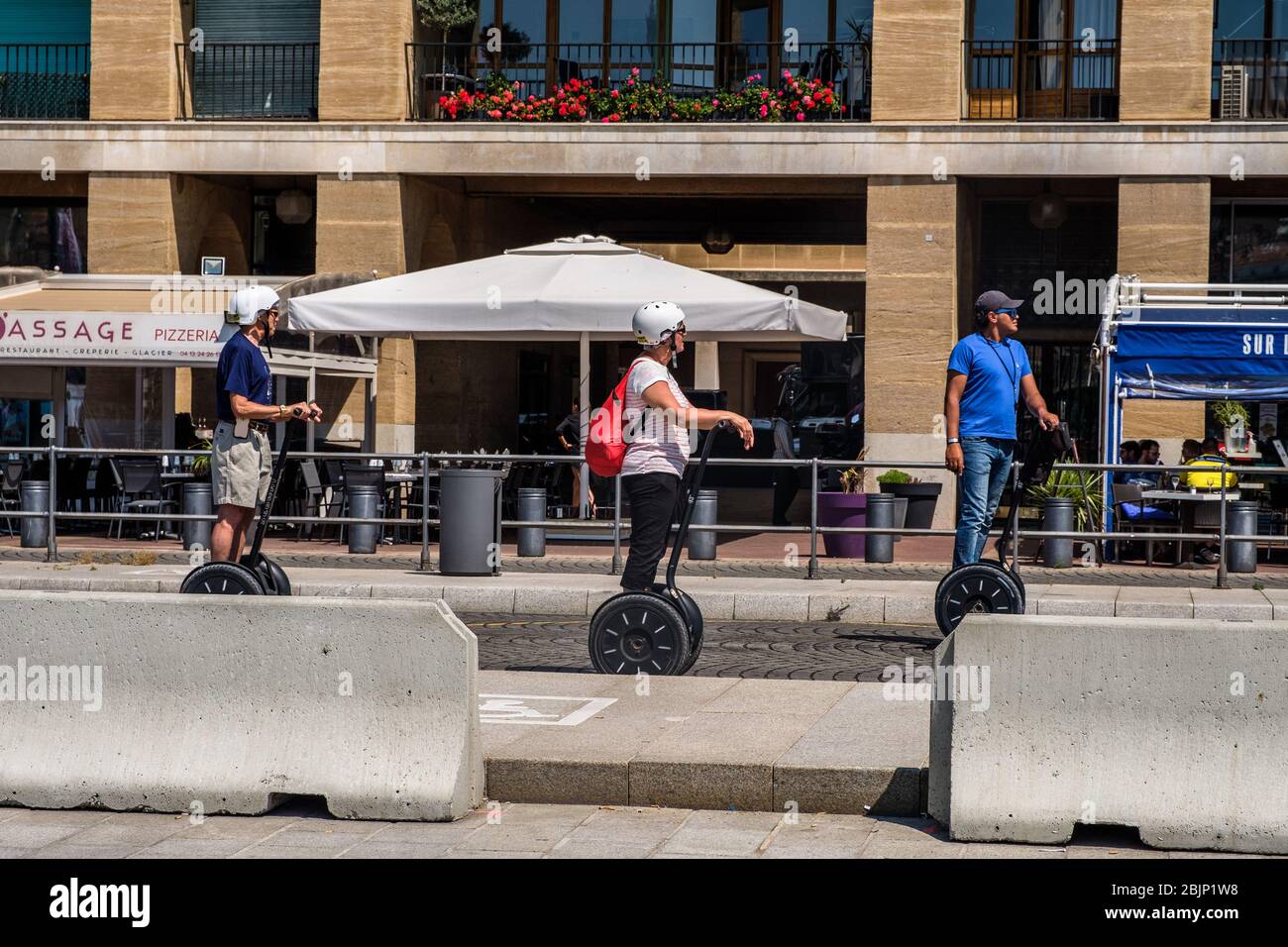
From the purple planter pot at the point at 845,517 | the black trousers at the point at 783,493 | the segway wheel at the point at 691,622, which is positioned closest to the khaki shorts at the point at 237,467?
the segway wheel at the point at 691,622

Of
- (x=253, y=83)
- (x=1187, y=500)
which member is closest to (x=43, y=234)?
(x=253, y=83)

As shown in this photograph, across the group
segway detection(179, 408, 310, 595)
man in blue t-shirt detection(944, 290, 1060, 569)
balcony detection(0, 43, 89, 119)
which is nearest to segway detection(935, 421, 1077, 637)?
man in blue t-shirt detection(944, 290, 1060, 569)

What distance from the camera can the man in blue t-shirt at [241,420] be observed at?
33.9ft

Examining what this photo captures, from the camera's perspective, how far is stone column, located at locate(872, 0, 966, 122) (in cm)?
2284

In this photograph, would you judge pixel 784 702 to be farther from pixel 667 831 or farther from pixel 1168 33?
pixel 1168 33

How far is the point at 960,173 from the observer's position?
75.2ft

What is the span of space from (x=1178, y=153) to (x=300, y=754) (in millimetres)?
18697

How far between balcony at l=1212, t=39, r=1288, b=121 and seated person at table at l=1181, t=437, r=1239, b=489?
656cm

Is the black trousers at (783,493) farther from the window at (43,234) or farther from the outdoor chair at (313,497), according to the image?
the window at (43,234)

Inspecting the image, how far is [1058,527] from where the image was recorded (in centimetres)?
1472

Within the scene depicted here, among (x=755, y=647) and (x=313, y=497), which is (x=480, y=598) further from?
(x=313, y=497)

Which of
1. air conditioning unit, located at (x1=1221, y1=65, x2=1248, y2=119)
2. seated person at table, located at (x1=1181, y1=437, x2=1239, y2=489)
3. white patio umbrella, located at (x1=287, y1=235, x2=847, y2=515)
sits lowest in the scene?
seated person at table, located at (x1=1181, y1=437, x2=1239, y2=489)
